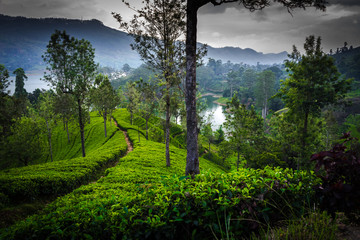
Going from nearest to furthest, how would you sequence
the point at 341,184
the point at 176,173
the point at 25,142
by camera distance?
the point at 341,184, the point at 176,173, the point at 25,142

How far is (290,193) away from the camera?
3.62m

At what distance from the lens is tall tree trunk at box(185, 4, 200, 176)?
6.56 m

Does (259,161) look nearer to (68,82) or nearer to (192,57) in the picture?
(192,57)

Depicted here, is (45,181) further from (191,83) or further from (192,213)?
(192,213)

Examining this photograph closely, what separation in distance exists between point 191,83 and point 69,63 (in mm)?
19294

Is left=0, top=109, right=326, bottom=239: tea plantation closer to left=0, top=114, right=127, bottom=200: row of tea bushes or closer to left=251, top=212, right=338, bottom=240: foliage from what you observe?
left=251, top=212, right=338, bottom=240: foliage

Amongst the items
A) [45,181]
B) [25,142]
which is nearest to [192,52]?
[45,181]

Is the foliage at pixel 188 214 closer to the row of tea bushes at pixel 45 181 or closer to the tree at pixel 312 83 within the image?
the row of tea bushes at pixel 45 181

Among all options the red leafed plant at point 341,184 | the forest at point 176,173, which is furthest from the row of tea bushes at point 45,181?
the red leafed plant at point 341,184

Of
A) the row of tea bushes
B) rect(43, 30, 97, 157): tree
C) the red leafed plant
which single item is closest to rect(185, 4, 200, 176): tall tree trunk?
the red leafed plant

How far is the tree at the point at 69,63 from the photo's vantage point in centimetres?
1920

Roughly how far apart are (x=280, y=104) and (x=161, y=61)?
73244 mm

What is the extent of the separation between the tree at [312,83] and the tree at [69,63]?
23.2 meters

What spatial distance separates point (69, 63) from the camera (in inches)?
782
